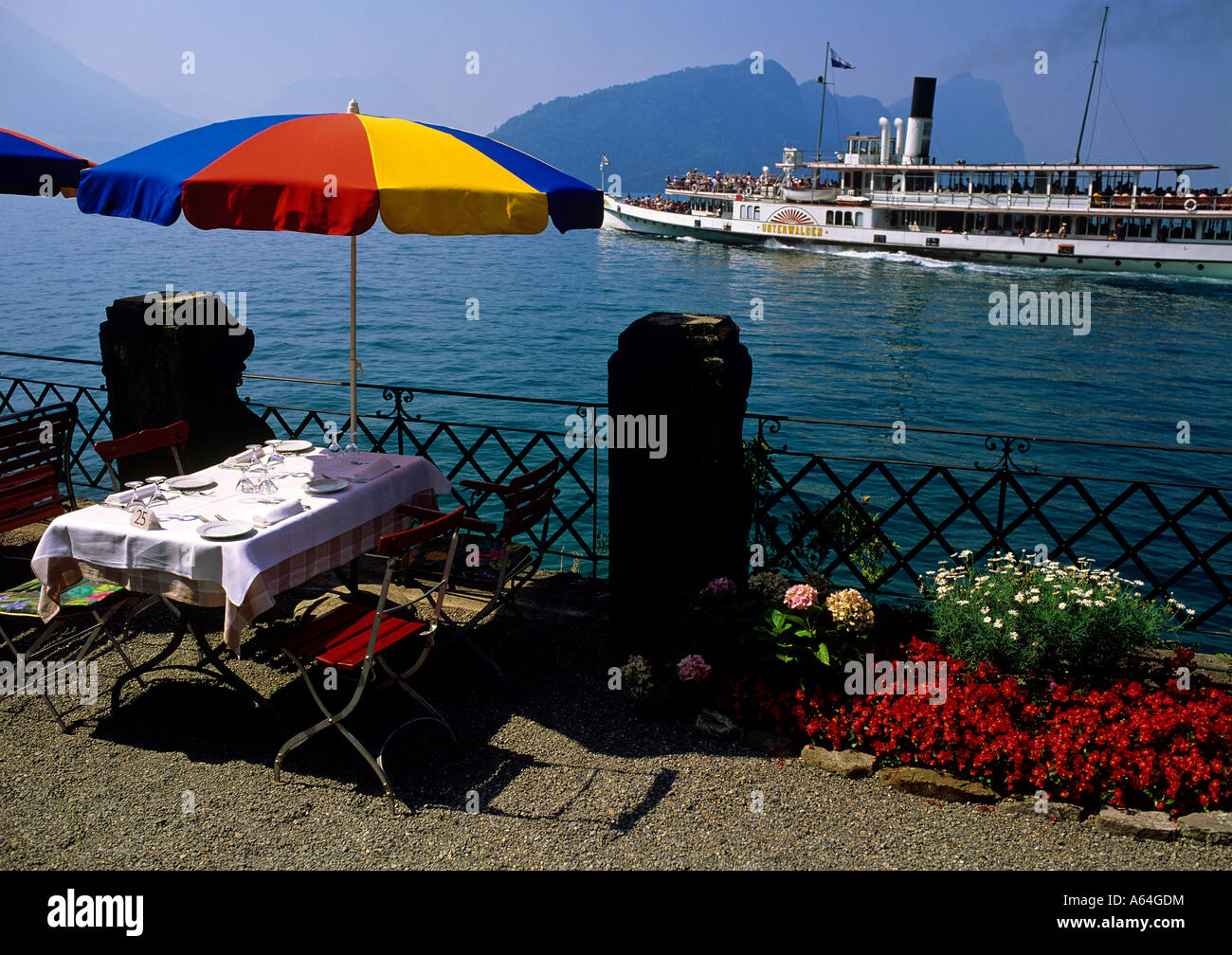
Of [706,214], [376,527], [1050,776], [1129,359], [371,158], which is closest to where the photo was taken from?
[1050,776]

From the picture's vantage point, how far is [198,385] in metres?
6.89

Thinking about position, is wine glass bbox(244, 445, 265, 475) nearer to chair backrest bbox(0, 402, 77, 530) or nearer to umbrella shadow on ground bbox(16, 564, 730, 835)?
umbrella shadow on ground bbox(16, 564, 730, 835)

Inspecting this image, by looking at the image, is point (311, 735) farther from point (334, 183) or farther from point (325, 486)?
point (334, 183)

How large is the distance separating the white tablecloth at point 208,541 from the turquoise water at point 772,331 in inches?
719

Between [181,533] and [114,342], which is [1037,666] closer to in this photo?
[181,533]

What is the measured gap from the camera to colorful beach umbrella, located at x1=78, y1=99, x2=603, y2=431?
4.54 metres

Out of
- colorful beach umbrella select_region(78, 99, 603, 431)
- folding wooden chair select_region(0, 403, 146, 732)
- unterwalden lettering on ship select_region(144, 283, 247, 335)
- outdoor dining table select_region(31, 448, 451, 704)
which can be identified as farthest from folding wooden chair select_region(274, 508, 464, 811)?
unterwalden lettering on ship select_region(144, 283, 247, 335)

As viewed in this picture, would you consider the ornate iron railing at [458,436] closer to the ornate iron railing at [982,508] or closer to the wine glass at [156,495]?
the ornate iron railing at [982,508]

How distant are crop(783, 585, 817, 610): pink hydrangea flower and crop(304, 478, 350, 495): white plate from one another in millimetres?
2522

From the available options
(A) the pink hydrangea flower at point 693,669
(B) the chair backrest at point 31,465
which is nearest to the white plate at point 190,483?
(B) the chair backrest at point 31,465

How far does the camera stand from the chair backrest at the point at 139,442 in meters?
5.61

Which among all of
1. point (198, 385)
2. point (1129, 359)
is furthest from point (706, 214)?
point (198, 385)

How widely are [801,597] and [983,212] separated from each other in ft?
174
